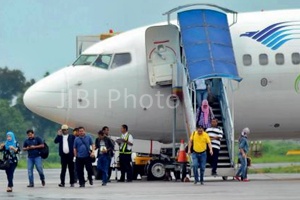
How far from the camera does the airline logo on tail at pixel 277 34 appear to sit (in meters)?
39.6

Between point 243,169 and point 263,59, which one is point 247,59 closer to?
point 263,59

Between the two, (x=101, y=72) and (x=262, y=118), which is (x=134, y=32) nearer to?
(x=101, y=72)

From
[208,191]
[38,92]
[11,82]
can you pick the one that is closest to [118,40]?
[38,92]

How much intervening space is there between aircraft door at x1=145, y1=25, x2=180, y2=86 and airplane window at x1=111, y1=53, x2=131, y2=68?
66cm

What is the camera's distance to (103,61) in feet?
131

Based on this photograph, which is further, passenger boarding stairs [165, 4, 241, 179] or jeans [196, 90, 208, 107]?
jeans [196, 90, 208, 107]

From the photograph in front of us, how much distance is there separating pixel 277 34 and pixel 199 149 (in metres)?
5.24

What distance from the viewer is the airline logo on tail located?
39.6 metres

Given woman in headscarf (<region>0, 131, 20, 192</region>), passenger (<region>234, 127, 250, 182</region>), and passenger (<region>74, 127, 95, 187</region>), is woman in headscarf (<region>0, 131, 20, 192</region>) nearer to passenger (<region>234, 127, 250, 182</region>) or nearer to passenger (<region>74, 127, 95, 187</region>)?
passenger (<region>74, 127, 95, 187</region>)

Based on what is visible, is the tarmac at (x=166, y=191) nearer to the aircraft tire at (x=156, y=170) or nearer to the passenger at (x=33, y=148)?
the passenger at (x=33, y=148)

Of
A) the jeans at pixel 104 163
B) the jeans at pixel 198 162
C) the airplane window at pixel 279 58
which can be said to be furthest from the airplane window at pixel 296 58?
the jeans at pixel 104 163

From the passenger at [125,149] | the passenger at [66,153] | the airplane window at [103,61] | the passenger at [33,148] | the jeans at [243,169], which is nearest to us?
the passenger at [33,148]

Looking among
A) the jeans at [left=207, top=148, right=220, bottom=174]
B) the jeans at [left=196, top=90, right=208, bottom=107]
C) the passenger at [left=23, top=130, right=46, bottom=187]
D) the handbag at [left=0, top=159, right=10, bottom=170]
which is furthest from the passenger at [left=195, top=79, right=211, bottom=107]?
the handbag at [left=0, top=159, right=10, bottom=170]

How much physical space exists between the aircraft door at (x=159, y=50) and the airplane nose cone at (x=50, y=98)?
2.62 meters
